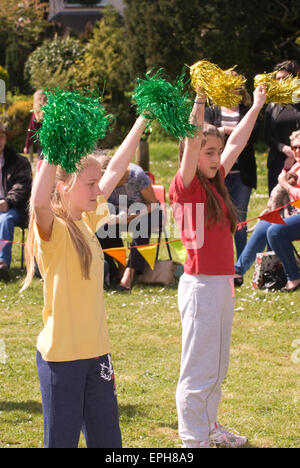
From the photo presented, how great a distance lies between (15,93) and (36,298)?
21.2 m

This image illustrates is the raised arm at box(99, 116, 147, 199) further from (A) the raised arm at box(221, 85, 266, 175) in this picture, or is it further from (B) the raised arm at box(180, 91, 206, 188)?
(A) the raised arm at box(221, 85, 266, 175)

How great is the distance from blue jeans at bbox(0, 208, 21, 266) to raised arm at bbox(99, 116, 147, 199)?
4.58 m

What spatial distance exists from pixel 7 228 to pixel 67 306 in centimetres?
496

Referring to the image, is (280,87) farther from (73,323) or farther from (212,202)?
(73,323)

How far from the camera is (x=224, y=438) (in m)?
3.66

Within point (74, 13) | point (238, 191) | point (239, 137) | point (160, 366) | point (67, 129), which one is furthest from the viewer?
point (74, 13)

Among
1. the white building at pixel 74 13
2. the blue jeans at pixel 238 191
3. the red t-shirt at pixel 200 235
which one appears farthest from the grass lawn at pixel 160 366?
the white building at pixel 74 13

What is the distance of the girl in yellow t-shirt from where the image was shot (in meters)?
2.60

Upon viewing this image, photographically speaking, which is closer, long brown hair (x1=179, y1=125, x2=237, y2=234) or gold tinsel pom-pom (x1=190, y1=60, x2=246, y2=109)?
gold tinsel pom-pom (x1=190, y1=60, x2=246, y2=109)

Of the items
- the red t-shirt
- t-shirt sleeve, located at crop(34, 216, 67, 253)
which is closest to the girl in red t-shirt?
the red t-shirt

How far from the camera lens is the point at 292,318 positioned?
5.93 meters

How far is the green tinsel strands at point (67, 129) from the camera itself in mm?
2379

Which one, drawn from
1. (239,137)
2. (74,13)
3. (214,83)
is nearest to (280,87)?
(239,137)

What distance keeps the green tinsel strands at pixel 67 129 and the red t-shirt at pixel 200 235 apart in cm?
90
